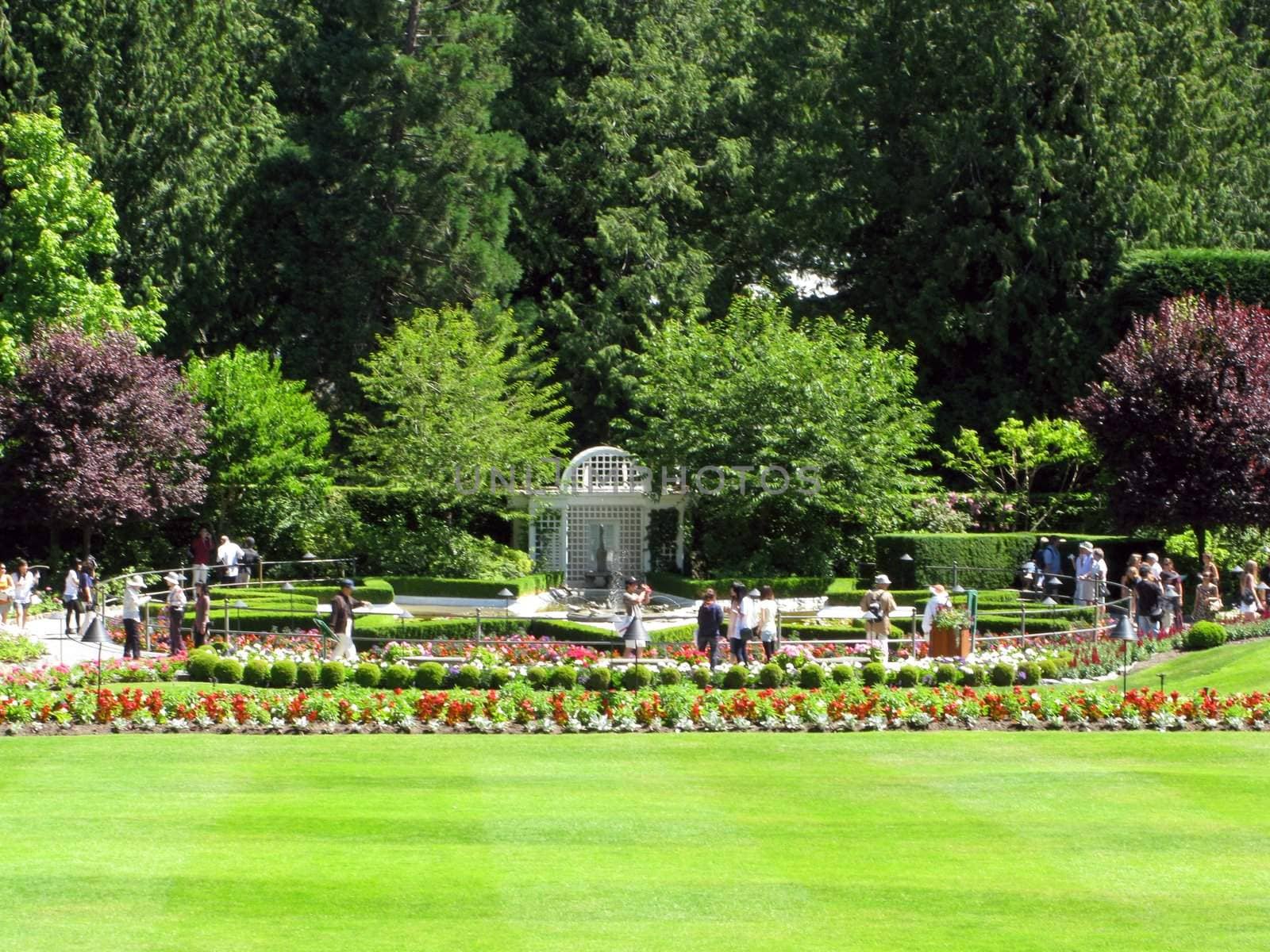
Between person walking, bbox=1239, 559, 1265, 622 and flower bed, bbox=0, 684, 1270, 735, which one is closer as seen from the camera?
flower bed, bbox=0, 684, 1270, 735

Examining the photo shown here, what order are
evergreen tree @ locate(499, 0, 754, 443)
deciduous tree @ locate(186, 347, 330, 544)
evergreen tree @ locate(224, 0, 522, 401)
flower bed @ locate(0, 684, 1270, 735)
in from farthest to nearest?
evergreen tree @ locate(499, 0, 754, 443) < evergreen tree @ locate(224, 0, 522, 401) < deciduous tree @ locate(186, 347, 330, 544) < flower bed @ locate(0, 684, 1270, 735)

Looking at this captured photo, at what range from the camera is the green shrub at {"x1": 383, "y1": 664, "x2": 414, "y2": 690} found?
1980 cm

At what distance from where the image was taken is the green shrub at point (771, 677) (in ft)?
64.8

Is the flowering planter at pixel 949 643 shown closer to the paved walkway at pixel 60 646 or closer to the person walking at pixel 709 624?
the person walking at pixel 709 624

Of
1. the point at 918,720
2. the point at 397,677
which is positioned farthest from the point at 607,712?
the point at 397,677

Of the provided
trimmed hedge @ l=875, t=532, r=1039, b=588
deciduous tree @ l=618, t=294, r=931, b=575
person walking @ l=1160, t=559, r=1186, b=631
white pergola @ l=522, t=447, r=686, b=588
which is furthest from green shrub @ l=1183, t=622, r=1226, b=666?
white pergola @ l=522, t=447, r=686, b=588

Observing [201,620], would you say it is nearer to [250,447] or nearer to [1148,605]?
[1148,605]

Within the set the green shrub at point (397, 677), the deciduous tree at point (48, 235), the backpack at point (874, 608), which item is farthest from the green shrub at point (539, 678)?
the deciduous tree at point (48, 235)

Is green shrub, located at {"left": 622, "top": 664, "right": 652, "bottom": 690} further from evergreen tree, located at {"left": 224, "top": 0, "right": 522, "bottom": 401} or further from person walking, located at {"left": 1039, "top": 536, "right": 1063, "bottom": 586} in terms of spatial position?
evergreen tree, located at {"left": 224, "top": 0, "right": 522, "bottom": 401}

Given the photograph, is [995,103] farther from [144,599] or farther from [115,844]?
[115,844]

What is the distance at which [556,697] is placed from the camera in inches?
654

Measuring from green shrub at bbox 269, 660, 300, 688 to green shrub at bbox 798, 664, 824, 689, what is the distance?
5745 millimetres

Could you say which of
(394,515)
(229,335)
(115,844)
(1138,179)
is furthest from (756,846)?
(229,335)

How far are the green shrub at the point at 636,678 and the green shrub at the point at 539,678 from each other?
0.90 metres
